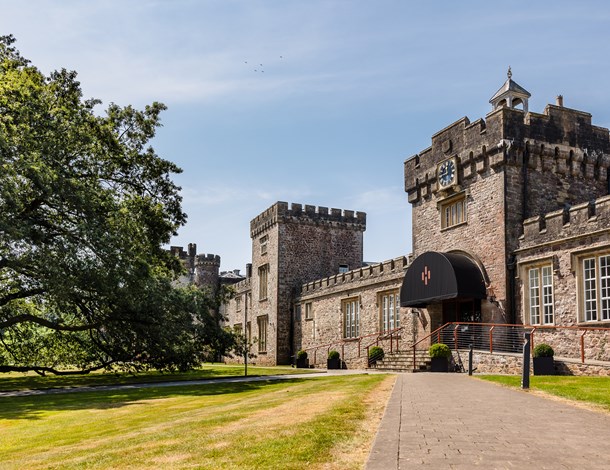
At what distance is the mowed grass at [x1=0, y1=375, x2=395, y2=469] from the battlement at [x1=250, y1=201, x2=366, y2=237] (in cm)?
2645

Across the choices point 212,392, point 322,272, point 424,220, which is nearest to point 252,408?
point 212,392

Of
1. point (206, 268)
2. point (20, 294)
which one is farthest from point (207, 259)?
point (20, 294)

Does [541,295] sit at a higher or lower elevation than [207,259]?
lower

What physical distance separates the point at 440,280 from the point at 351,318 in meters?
11.4

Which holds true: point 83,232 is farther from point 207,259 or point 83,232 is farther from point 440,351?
point 207,259

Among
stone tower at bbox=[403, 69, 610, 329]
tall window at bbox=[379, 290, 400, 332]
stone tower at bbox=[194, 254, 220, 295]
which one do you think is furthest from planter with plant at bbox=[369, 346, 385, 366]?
stone tower at bbox=[194, 254, 220, 295]

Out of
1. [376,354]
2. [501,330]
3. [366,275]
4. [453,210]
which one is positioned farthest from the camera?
[366,275]

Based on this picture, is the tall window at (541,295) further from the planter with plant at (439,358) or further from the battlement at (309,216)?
the battlement at (309,216)

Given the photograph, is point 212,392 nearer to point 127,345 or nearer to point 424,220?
point 127,345

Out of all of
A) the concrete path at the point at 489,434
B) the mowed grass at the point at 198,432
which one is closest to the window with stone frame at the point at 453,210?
the mowed grass at the point at 198,432

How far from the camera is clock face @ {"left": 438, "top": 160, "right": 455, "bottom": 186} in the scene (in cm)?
2661

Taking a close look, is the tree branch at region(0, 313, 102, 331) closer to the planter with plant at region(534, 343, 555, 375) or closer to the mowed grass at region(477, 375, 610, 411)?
the mowed grass at region(477, 375, 610, 411)

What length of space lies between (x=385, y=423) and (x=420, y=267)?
18279 mm

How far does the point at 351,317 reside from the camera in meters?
35.8
